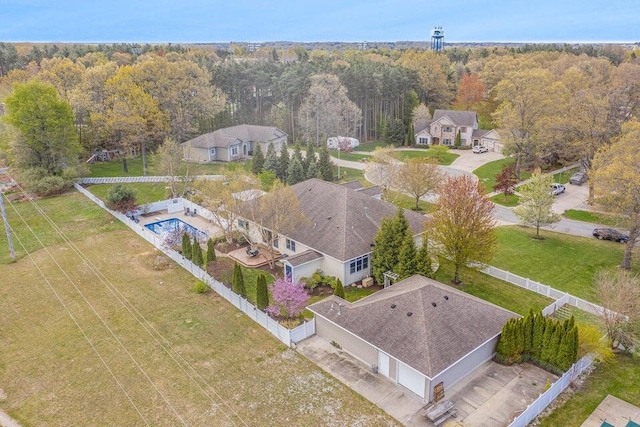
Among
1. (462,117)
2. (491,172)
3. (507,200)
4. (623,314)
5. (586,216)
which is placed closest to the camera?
(623,314)

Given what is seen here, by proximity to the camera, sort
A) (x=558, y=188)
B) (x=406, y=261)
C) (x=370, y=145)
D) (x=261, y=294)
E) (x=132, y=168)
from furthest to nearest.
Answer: (x=370, y=145), (x=132, y=168), (x=558, y=188), (x=406, y=261), (x=261, y=294)

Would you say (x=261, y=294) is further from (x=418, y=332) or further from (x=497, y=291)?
(x=497, y=291)

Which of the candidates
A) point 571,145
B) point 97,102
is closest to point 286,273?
point 571,145

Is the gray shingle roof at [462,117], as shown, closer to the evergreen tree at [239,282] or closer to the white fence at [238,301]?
the white fence at [238,301]

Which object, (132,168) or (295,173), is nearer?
(295,173)

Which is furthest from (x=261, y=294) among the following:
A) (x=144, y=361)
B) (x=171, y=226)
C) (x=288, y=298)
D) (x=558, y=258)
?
(x=558, y=258)

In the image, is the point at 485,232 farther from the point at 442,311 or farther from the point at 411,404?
the point at 411,404

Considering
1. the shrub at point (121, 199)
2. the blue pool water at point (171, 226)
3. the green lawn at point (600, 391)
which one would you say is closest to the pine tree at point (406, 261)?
the green lawn at point (600, 391)
